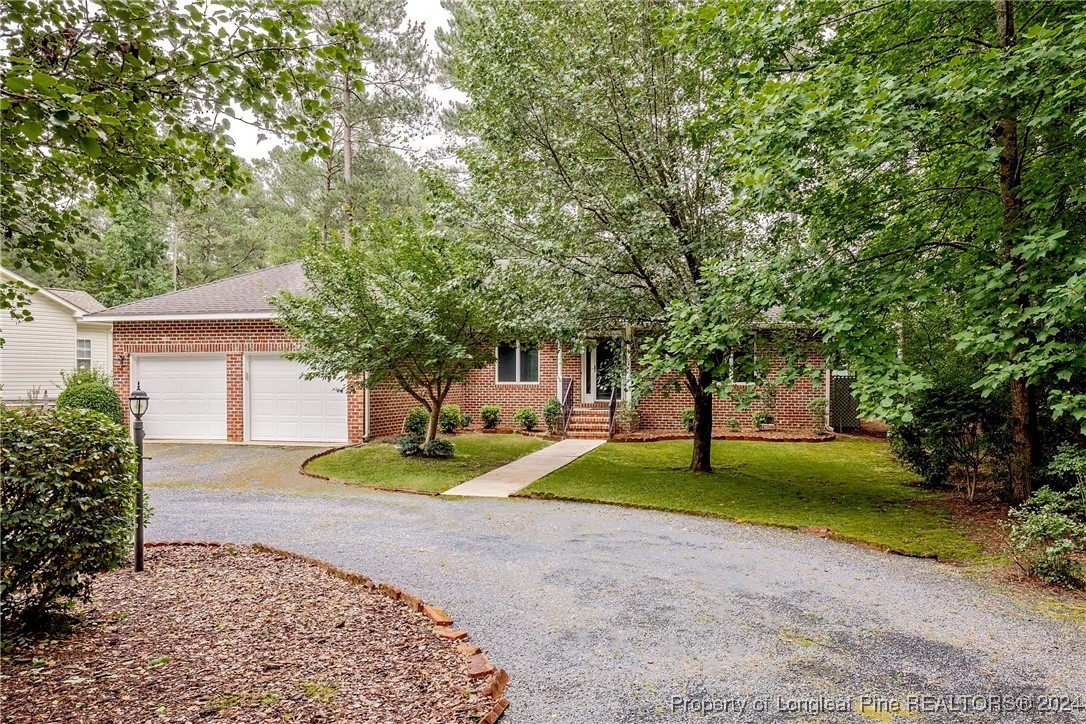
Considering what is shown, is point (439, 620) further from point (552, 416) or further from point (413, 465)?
point (552, 416)

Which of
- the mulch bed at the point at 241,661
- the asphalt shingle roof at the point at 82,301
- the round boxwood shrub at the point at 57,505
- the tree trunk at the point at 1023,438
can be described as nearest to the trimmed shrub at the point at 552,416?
the tree trunk at the point at 1023,438

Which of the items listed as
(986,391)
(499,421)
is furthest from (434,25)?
(986,391)

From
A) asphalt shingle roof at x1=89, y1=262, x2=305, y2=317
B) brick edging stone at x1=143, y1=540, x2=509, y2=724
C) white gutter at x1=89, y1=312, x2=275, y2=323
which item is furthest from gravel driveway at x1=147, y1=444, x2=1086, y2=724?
asphalt shingle roof at x1=89, y1=262, x2=305, y2=317

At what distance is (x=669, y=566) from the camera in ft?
17.1

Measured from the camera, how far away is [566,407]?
15.0m

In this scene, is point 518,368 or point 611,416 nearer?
point 611,416

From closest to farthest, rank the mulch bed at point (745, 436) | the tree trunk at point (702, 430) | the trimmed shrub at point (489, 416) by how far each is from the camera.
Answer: the tree trunk at point (702, 430), the mulch bed at point (745, 436), the trimmed shrub at point (489, 416)

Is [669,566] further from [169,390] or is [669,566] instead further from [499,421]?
[169,390]

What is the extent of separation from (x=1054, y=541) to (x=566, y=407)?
10.8m

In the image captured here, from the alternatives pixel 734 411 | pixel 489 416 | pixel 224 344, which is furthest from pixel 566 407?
pixel 224 344

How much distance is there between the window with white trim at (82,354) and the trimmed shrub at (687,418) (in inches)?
751

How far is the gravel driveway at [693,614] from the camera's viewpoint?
3.05 meters

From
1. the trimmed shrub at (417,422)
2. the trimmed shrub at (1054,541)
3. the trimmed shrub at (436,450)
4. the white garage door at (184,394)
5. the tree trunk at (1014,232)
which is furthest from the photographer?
the trimmed shrub at (417,422)

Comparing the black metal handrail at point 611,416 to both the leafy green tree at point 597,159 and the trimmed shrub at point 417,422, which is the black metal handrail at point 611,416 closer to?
the trimmed shrub at point 417,422
